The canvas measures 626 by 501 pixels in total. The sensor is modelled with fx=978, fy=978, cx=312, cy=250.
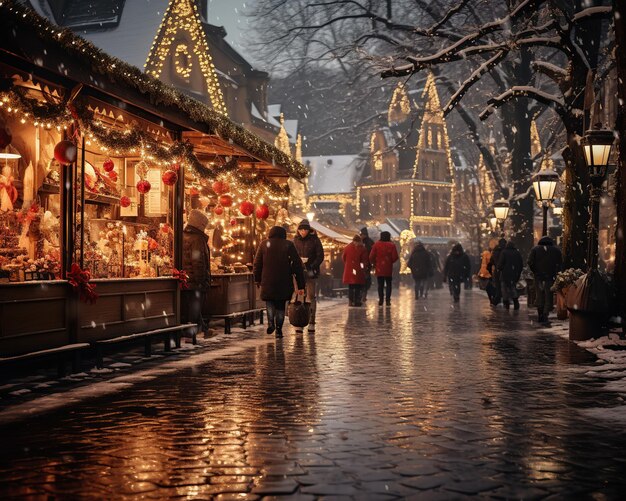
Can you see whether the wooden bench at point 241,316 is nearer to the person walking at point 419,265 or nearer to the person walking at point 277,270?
the person walking at point 277,270

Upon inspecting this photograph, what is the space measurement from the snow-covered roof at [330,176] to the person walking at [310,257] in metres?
66.6

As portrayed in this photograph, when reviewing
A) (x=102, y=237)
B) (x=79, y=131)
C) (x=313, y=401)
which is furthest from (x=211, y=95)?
(x=313, y=401)

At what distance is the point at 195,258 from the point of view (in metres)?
16.7

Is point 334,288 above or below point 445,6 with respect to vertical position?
below

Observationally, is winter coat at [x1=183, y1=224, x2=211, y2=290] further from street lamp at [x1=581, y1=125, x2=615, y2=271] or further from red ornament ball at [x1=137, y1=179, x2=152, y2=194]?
street lamp at [x1=581, y1=125, x2=615, y2=271]

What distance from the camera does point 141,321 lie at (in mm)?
14109

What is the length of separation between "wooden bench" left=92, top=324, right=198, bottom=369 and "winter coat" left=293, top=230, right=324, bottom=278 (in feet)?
12.8

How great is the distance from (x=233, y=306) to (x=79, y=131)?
7521mm

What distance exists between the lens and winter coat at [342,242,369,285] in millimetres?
28156

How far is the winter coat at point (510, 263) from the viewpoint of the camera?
86.9 ft

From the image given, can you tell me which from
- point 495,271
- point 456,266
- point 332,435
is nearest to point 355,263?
point 495,271

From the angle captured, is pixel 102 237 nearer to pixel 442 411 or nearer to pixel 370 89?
pixel 442 411

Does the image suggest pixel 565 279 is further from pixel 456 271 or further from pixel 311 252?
pixel 456 271

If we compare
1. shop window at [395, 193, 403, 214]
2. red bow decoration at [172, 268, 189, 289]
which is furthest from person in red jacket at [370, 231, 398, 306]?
shop window at [395, 193, 403, 214]
